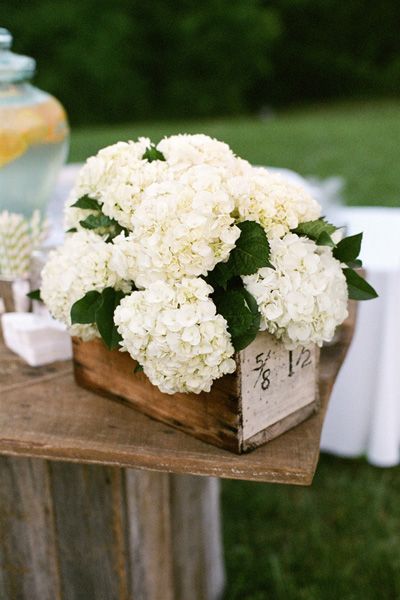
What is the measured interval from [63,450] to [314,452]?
0.38 metres

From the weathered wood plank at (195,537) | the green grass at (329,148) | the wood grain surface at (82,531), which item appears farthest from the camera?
the green grass at (329,148)

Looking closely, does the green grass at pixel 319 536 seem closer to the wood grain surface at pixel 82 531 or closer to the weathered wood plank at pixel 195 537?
the weathered wood plank at pixel 195 537

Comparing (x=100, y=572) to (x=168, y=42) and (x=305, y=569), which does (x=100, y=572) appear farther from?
(x=168, y=42)

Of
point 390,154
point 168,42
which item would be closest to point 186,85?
point 168,42

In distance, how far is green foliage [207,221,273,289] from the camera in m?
1.03

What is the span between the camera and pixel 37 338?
1.43 metres

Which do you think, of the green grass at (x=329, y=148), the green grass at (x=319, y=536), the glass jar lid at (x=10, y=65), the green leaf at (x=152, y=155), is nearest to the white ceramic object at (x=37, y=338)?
the green leaf at (x=152, y=155)

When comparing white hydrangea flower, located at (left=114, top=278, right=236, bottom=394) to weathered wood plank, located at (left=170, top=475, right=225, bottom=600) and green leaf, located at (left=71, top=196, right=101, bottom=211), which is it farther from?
weathered wood plank, located at (left=170, top=475, right=225, bottom=600)

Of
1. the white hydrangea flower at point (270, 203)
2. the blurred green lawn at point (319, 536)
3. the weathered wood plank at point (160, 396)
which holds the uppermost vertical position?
the white hydrangea flower at point (270, 203)

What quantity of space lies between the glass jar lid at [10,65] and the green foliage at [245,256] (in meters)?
0.99

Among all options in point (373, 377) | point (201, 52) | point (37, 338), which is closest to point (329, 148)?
point (373, 377)

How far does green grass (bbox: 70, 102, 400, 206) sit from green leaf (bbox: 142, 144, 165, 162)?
540cm

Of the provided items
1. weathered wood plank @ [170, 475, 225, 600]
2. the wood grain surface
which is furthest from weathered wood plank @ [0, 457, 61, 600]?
weathered wood plank @ [170, 475, 225, 600]

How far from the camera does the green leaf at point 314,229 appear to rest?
110 cm
